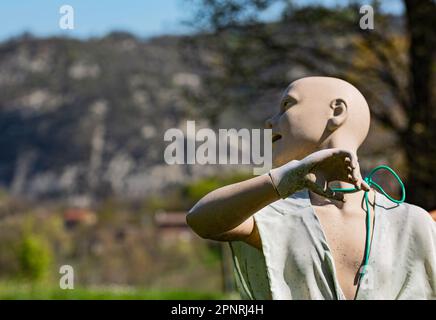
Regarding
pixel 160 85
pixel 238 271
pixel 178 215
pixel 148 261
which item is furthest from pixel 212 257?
pixel 160 85

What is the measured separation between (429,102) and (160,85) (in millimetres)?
79642

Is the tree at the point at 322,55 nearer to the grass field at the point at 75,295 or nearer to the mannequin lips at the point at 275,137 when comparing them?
the grass field at the point at 75,295

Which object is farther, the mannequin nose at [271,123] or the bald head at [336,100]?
the mannequin nose at [271,123]

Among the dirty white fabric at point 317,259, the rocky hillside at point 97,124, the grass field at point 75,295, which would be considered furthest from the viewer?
the rocky hillside at point 97,124

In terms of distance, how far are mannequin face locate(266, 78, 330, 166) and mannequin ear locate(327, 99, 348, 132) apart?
22mm

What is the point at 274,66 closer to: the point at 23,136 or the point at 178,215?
the point at 178,215

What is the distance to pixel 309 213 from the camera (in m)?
3.64

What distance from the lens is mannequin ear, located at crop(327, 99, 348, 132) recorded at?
3711 millimetres

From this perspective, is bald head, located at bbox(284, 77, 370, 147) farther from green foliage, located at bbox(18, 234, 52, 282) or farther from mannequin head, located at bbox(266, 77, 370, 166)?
green foliage, located at bbox(18, 234, 52, 282)

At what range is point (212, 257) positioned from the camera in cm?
3716

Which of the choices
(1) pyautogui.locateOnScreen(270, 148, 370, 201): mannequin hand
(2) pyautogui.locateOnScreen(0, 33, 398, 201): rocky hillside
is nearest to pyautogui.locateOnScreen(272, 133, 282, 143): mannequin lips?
(1) pyautogui.locateOnScreen(270, 148, 370, 201): mannequin hand

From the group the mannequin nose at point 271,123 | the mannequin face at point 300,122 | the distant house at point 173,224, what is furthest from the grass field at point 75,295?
the distant house at point 173,224

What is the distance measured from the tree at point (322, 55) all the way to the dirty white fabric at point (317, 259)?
35.4 ft

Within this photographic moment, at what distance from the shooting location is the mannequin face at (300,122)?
3713 millimetres
